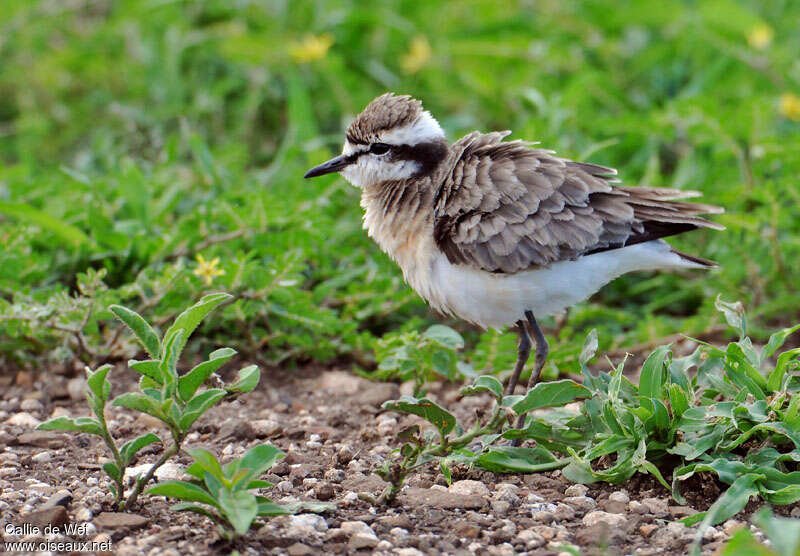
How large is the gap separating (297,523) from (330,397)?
156cm

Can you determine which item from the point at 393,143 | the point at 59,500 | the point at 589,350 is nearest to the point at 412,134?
the point at 393,143

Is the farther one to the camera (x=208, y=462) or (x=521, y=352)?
(x=521, y=352)

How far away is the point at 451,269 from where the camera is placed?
410 centimetres

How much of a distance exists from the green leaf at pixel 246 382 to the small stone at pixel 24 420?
→ 54.1 inches

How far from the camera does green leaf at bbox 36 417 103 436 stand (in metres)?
3.03

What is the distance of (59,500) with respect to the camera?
128 inches

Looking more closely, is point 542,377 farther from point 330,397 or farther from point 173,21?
point 173,21

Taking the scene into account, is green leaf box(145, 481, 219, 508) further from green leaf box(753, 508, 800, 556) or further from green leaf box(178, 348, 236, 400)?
green leaf box(753, 508, 800, 556)

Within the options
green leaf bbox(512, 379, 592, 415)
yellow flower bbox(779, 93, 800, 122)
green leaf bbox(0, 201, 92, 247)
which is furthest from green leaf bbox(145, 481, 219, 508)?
yellow flower bbox(779, 93, 800, 122)

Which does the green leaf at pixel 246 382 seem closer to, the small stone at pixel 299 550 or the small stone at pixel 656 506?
the small stone at pixel 299 550

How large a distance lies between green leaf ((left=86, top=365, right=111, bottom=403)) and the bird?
1.53 meters

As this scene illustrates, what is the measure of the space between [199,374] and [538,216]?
1.59 metres

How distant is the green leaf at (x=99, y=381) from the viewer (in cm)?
305

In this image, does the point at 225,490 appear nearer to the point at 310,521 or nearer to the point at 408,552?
the point at 310,521
